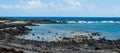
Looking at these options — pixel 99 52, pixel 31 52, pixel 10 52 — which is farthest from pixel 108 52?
pixel 10 52

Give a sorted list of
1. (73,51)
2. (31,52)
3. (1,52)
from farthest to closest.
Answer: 1. (73,51)
2. (31,52)
3. (1,52)

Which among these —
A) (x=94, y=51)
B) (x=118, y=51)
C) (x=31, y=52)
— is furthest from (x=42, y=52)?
(x=118, y=51)

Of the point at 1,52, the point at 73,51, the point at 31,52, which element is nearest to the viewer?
the point at 1,52

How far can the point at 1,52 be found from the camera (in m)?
27.7

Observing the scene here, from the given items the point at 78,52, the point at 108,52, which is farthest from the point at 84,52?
the point at 108,52

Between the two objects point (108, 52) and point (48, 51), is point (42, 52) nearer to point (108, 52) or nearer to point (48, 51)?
point (48, 51)

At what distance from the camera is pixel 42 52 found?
98.8 ft

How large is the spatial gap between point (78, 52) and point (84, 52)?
622mm

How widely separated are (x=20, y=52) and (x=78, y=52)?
622 centimetres

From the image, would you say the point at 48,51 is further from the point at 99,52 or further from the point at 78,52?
the point at 99,52

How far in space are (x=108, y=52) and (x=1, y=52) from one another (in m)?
11.2

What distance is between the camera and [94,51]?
33.2m

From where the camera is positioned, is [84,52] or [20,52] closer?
[20,52]

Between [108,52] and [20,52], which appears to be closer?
[20,52]
